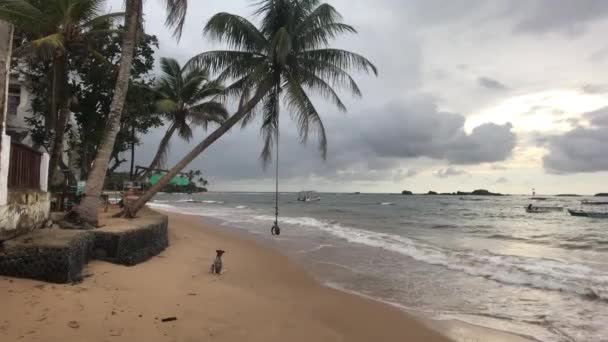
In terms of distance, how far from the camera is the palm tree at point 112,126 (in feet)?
29.6

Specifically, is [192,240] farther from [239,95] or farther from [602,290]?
[602,290]

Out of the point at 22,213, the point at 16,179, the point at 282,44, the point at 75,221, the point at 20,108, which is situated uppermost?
the point at 282,44

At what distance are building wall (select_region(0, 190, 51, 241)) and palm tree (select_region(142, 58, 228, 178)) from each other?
1338 cm

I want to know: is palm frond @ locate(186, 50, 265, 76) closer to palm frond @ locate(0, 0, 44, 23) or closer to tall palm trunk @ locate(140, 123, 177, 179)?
palm frond @ locate(0, 0, 44, 23)

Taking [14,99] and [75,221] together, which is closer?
[75,221]

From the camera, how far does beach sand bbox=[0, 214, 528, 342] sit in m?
4.48

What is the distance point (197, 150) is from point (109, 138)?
361 cm

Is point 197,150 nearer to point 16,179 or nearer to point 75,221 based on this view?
point 75,221

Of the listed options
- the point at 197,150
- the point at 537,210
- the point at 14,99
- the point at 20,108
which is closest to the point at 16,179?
the point at 197,150

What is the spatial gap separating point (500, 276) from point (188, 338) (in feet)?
26.5

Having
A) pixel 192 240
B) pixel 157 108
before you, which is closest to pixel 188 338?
pixel 192 240

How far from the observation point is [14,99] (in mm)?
19656

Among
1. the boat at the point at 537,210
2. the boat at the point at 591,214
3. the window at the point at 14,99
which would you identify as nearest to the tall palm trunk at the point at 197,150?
the window at the point at 14,99

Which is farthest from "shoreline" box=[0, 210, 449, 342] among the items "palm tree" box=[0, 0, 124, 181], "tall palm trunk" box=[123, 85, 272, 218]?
"palm tree" box=[0, 0, 124, 181]
